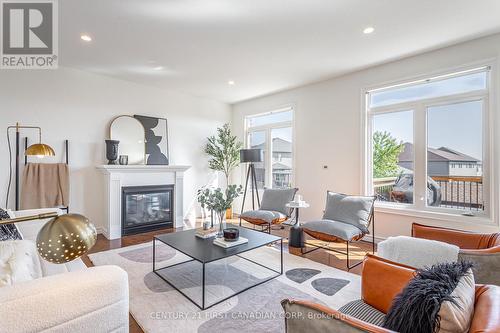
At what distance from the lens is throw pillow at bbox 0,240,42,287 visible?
53.2 inches

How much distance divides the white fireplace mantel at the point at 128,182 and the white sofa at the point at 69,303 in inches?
127

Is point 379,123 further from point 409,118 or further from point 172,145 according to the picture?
point 172,145

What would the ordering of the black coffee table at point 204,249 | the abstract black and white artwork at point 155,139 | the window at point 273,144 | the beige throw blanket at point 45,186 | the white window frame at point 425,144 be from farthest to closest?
the window at point 273,144 < the abstract black and white artwork at point 155,139 < the beige throw blanket at point 45,186 < the white window frame at point 425,144 < the black coffee table at point 204,249

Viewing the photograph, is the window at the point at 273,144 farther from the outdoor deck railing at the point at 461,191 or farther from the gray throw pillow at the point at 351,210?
the outdoor deck railing at the point at 461,191

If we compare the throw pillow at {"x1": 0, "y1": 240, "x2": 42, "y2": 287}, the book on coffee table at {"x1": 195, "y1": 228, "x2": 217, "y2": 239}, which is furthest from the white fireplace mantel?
the throw pillow at {"x1": 0, "y1": 240, "x2": 42, "y2": 287}

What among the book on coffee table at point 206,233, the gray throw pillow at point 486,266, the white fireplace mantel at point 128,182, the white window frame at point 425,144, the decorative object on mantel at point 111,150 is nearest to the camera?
the gray throw pillow at point 486,266

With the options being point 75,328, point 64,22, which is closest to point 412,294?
point 75,328

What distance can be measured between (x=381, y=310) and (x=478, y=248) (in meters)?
1.21

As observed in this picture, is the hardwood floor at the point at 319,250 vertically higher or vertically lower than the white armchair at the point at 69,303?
lower

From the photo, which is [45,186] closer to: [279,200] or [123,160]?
[123,160]

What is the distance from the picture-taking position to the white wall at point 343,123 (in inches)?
127

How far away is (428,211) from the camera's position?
3502mm

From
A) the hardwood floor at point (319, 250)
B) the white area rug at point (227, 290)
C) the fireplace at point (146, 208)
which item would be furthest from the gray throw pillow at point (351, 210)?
the fireplace at point (146, 208)

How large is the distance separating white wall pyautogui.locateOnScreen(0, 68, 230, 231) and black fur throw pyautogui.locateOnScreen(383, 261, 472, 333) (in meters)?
4.73
